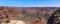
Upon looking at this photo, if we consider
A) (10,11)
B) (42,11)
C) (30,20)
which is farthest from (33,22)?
(10,11)

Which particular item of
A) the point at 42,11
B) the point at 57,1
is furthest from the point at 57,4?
the point at 42,11

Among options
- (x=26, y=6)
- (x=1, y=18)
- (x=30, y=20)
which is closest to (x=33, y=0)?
(x=26, y=6)

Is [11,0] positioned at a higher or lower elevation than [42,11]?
higher

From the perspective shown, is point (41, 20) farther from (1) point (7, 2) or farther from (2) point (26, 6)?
(1) point (7, 2)

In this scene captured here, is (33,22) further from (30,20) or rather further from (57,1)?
(57,1)

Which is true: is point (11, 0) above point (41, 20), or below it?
above

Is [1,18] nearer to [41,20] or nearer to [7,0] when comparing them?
[7,0]

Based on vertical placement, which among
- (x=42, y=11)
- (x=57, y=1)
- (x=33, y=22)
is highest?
(x=57, y=1)
